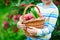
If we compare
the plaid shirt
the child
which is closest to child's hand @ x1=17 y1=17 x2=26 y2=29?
the child

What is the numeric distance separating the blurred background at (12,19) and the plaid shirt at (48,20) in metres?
0.08

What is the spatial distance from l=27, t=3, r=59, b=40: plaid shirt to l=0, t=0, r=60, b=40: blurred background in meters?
0.08

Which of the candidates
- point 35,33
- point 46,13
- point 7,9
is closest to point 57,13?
point 46,13

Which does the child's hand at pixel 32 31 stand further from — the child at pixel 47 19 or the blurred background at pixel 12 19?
the blurred background at pixel 12 19

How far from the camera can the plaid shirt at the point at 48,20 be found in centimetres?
294

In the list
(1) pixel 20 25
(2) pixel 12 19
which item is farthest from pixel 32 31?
(2) pixel 12 19

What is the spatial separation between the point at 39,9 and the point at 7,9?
33 centimetres

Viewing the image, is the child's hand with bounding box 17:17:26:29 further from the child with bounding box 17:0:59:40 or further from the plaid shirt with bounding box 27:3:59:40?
the plaid shirt with bounding box 27:3:59:40

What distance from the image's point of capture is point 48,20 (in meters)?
2.96

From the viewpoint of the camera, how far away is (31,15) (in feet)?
9.61

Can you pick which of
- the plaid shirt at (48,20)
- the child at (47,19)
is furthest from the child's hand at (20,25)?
the plaid shirt at (48,20)

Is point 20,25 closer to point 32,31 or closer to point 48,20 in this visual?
point 32,31

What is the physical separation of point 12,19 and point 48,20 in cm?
37

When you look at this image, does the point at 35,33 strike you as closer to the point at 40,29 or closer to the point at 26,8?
the point at 40,29
